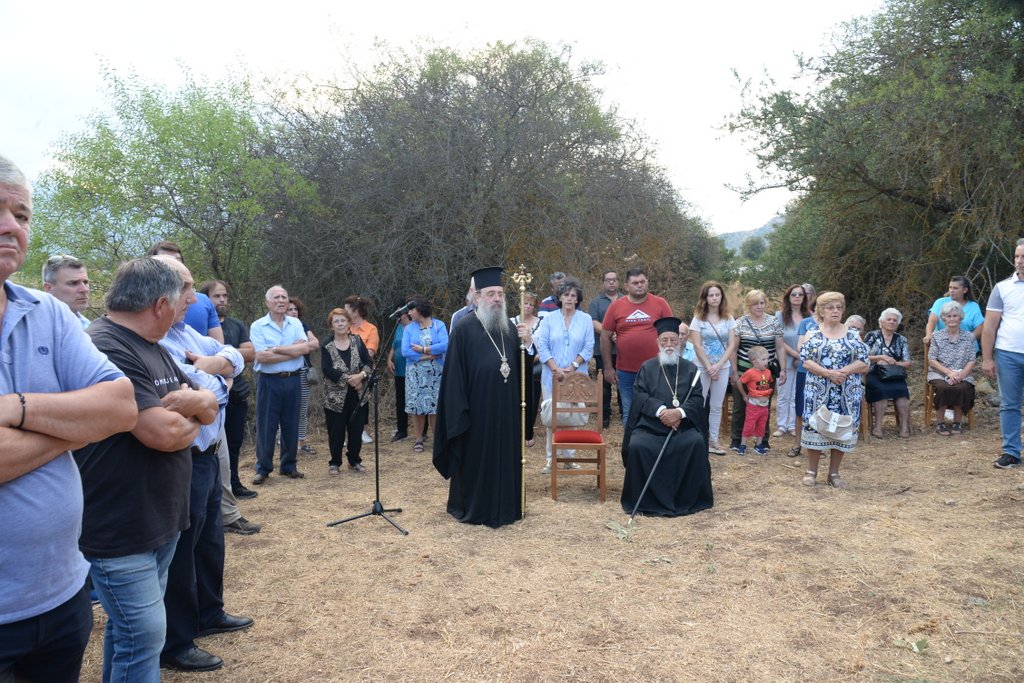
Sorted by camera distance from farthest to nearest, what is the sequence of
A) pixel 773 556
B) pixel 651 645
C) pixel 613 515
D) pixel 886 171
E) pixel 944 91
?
pixel 886 171 < pixel 944 91 < pixel 613 515 < pixel 773 556 < pixel 651 645

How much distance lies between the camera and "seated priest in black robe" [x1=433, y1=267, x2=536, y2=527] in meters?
6.05

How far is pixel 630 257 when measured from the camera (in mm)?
13336

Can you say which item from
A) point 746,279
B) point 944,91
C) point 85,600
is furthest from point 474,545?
point 746,279

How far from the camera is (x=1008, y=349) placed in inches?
271

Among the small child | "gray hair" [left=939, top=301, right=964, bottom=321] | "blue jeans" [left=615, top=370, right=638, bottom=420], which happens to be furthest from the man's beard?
"gray hair" [left=939, top=301, right=964, bottom=321]

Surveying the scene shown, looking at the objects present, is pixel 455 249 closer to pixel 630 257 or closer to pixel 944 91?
pixel 630 257

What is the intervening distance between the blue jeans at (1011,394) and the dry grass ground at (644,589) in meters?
0.37

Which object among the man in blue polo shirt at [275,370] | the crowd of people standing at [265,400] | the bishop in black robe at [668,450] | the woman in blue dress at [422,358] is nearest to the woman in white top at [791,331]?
the crowd of people standing at [265,400]

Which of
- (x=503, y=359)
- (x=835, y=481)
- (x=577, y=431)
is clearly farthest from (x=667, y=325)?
(x=835, y=481)

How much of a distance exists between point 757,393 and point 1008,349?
2375mm

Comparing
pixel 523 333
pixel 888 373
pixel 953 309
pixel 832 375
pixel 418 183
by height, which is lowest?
pixel 888 373

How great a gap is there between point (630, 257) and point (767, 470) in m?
6.45

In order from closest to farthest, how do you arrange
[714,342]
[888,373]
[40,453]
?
[40,453]
[714,342]
[888,373]

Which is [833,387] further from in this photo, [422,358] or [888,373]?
[422,358]
